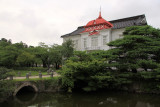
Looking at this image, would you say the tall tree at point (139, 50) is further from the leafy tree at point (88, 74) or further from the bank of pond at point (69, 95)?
the bank of pond at point (69, 95)

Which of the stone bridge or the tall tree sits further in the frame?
the stone bridge

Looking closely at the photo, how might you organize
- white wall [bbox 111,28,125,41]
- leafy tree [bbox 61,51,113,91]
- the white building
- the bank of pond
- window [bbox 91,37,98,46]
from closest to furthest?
the bank of pond, leafy tree [bbox 61,51,113,91], white wall [bbox 111,28,125,41], the white building, window [bbox 91,37,98,46]

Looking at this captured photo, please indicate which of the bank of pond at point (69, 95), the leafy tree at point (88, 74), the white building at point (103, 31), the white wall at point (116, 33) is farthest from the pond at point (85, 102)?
the white wall at point (116, 33)

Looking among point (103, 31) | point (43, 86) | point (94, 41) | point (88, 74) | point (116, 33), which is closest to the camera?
point (88, 74)

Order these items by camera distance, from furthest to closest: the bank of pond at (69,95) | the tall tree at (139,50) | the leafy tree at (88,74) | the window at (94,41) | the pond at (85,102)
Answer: the window at (94,41)
the leafy tree at (88,74)
the tall tree at (139,50)
the bank of pond at (69,95)
the pond at (85,102)

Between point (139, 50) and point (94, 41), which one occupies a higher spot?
point (94, 41)

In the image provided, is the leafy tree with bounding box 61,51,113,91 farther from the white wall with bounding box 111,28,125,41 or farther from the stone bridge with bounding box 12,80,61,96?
the white wall with bounding box 111,28,125,41

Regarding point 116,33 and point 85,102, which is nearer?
point 85,102

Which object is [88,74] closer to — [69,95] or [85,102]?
[69,95]

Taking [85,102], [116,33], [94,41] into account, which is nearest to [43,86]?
[85,102]

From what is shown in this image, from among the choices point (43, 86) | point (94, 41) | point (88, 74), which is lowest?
point (43, 86)

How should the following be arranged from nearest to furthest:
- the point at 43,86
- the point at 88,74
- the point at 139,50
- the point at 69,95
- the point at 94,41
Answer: the point at 139,50, the point at 69,95, the point at 88,74, the point at 43,86, the point at 94,41

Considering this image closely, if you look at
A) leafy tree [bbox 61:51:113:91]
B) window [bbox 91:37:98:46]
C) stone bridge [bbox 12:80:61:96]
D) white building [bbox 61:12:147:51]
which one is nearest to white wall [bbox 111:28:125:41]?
white building [bbox 61:12:147:51]

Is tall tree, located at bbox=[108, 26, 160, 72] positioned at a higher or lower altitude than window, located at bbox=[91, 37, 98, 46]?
lower
